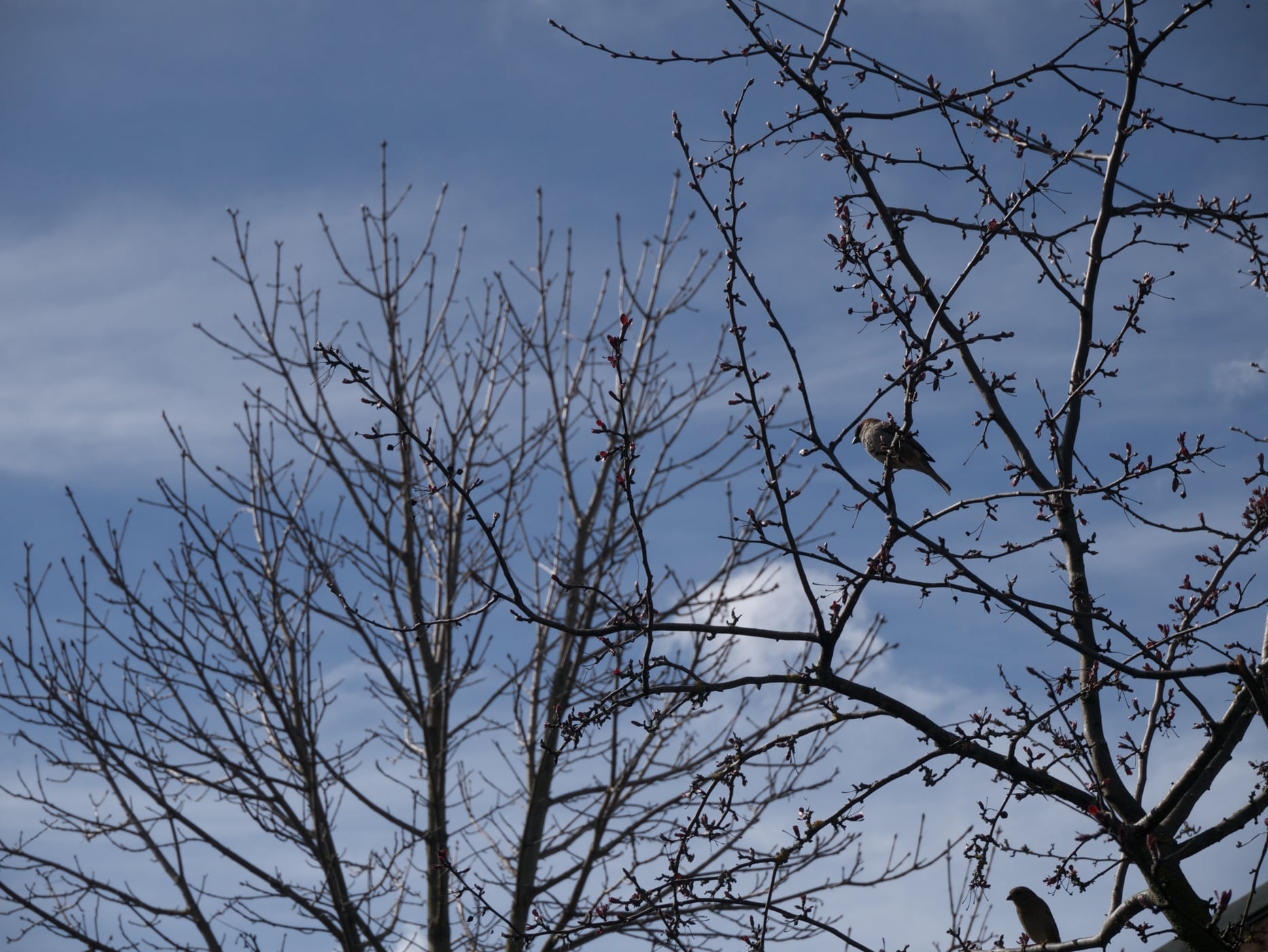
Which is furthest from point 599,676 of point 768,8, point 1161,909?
point 768,8

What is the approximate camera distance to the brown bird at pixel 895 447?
10.1 feet

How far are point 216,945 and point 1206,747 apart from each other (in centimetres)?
505

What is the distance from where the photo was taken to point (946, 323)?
4203 mm

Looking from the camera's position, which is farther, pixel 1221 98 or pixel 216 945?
pixel 216 945

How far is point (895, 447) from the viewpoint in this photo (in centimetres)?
301

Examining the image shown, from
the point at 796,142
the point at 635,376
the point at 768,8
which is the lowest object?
the point at 796,142

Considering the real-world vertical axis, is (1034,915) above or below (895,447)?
below

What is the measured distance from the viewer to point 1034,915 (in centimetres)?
534

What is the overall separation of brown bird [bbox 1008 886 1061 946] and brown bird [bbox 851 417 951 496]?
6.91ft

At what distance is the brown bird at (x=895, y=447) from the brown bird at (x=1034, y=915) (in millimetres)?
2106

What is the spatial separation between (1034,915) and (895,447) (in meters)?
3.54

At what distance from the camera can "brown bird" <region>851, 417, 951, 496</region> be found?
121 inches

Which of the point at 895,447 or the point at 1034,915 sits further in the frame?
the point at 1034,915

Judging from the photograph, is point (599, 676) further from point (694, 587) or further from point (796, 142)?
point (796, 142)
